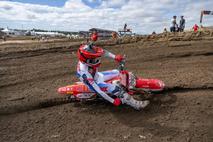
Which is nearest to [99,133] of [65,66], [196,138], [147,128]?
[147,128]

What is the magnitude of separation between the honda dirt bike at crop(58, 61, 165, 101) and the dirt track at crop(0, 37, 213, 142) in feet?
1.06

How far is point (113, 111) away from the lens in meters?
8.77

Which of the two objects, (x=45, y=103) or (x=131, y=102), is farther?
(x=45, y=103)

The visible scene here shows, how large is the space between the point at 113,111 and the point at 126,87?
0.87m

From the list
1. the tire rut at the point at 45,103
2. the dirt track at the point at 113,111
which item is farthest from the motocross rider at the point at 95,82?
the tire rut at the point at 45,103

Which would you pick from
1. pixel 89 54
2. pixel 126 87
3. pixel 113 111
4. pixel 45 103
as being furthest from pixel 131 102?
pixel 45 103

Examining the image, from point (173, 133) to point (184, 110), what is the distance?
1307 millimetres

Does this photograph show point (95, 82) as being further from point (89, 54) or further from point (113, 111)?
point (113, 111)

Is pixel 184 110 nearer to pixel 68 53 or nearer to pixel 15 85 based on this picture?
pixel 15 85

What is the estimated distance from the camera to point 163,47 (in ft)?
56.2

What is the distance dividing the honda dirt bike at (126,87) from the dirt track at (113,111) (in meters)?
0.32

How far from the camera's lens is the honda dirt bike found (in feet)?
29.9

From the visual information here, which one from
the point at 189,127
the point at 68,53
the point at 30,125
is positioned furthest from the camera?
the point at 68,53

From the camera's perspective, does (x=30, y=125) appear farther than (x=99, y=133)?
Yes
